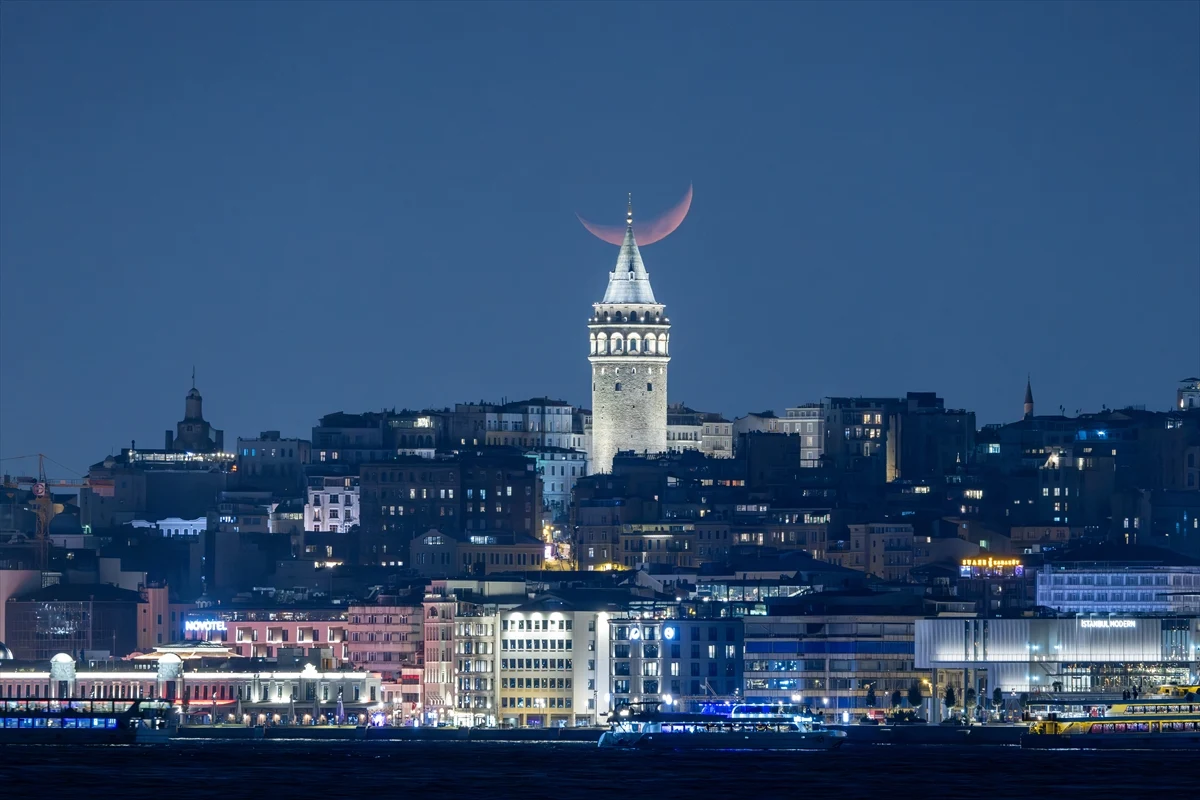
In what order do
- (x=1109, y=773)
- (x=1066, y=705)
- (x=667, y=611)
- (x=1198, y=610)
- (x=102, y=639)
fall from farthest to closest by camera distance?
1. (x=102, y=639)
2. (x=1198, y=610)
3. (x=667, y=611)
4. (x=1066, y=705)
5. (x=1109, y=773)

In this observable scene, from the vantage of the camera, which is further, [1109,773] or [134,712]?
[134,712]

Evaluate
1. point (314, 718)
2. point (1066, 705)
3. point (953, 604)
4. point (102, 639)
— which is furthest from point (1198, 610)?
point (102, 639)

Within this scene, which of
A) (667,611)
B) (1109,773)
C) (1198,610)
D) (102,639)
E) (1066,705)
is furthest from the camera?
(102,639)

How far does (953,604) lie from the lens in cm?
16650

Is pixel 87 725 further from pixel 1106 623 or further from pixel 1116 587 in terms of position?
pixel 1116 587

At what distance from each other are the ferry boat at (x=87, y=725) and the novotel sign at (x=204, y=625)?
58.6ft

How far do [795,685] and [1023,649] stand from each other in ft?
28.1

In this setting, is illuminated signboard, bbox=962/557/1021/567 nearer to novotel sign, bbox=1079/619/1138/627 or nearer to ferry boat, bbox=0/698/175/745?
novotel sign, bbox=1079/619/1138/627

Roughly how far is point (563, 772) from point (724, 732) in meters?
18.3

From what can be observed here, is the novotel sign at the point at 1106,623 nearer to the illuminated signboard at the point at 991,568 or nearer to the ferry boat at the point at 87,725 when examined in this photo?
the illuminated signboard at the point at 991,568

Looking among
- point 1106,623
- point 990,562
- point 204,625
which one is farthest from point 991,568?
point 204,625

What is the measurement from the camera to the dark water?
118188 millimetres

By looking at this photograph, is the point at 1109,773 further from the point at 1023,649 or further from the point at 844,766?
the point at 1023,649

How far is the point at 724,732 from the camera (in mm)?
146250
